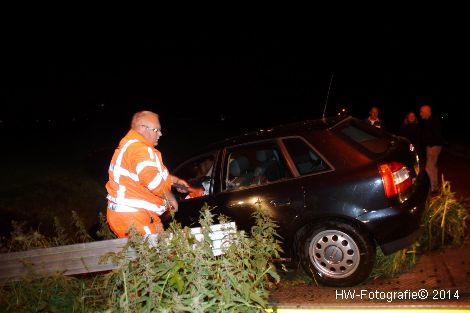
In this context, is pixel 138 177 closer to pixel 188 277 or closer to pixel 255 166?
pixel 188 277

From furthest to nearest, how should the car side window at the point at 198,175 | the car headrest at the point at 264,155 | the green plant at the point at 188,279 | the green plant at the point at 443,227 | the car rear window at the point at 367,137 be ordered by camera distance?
1. the car headrest at the point at 264,155
2. the car side window at the point at 198,175
3. the green plant at the point at 443,227
4. the car rear window at the point at 367,137
5. the green plant at the point at 188,279

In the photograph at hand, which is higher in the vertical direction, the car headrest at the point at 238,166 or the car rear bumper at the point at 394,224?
the car headrest at the point at 238,166

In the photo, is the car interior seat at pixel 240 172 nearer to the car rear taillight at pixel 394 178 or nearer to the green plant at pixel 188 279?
the car rear taillight at pixel 394 178

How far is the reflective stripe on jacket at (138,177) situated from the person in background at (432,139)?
499 centimetres

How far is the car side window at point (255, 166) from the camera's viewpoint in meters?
4.57

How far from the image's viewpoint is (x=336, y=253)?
Answer: 162 inches

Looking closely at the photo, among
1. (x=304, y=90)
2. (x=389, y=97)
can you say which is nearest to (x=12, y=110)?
(x=304, y=90)

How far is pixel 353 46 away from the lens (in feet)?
166

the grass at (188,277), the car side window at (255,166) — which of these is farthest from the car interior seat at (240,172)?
the grass at (188,277)

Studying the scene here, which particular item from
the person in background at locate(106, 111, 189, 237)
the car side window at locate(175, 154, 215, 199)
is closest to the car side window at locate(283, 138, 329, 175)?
the car side window at locate(175, 154, 215, 199)

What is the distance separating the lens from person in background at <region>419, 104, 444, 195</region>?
707cm

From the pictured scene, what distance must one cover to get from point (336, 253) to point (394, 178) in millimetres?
876

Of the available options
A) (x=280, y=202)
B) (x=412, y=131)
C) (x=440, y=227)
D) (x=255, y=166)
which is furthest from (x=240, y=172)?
(x=412, y=131)

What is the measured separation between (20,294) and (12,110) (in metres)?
45.5
